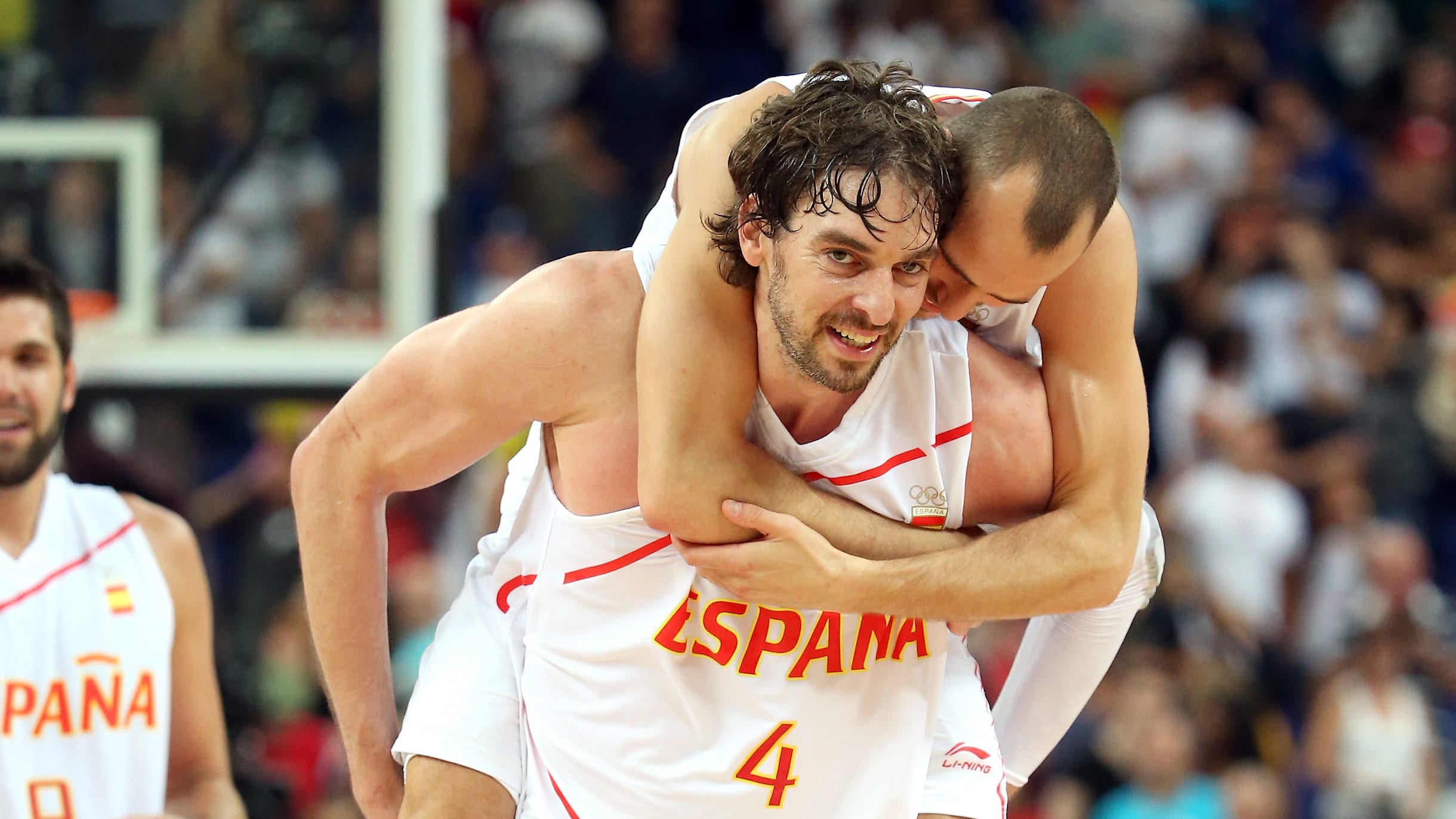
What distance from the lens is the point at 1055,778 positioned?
7051mm

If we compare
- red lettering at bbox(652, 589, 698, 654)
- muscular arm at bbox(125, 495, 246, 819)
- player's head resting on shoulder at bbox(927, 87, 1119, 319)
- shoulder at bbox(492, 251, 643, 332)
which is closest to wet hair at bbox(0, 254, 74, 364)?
muscular arm at bbox(125, 495, 246, 819)

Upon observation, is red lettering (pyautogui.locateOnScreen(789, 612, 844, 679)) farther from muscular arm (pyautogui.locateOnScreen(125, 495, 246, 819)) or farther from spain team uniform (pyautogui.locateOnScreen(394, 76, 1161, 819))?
muscular arm (pyautogui.locateOnScreen(125, 495, 246, 819))

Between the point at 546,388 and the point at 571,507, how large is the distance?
26 cm

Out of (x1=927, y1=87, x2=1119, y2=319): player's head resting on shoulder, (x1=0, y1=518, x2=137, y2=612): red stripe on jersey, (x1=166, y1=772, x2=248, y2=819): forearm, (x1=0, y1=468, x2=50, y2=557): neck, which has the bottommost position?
(x1=166, y1=772, x2=248, y2=819): forearm

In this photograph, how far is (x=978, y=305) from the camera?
3088 millimetres

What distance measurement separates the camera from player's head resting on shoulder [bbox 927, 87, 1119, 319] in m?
2.75

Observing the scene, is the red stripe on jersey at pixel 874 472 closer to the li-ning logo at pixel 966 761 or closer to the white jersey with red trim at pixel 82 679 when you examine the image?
the li-ning logo at pixel 966 761

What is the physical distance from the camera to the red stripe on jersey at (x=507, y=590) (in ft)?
11.4

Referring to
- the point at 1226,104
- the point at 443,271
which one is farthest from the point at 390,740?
the point at 1226,104

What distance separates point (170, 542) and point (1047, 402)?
2.70m

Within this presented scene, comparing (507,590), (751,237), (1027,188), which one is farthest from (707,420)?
(507,590)

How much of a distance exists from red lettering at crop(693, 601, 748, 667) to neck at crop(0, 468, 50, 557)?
2.32 metres

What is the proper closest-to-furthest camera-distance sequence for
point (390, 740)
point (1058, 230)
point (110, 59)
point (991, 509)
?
point (1058, 230) < point (991, 509) < point (390, 740) < point (110, 59)

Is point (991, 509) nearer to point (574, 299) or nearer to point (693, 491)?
point (693, 491)
